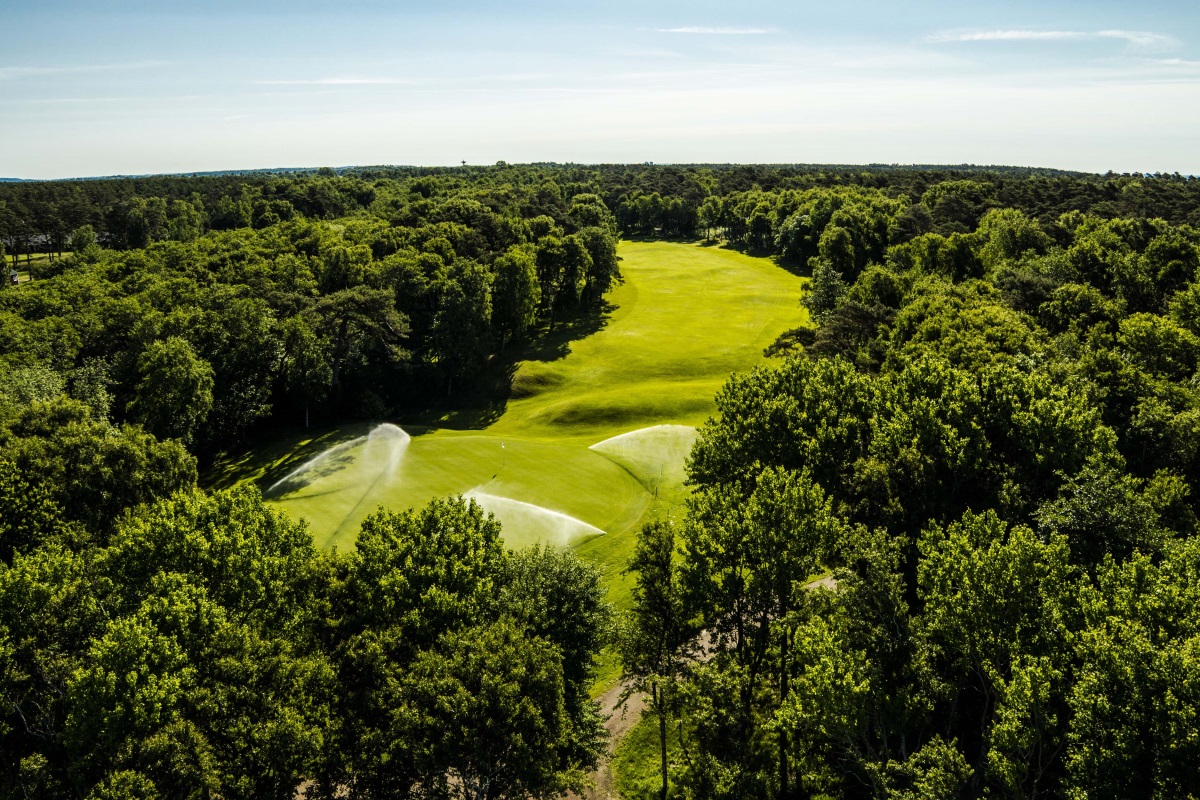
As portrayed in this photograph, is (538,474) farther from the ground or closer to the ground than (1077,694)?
closer to the ground

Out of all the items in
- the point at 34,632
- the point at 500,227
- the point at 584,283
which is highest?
the point at 500,227

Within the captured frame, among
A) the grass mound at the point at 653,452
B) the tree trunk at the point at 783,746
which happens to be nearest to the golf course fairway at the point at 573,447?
the grass mound at the point at 653,452

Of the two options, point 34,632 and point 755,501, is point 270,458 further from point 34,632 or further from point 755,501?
point 755,501

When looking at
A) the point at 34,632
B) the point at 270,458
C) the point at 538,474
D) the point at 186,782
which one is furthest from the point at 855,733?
the point at 270,458

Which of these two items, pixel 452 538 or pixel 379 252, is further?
pixel 379 252

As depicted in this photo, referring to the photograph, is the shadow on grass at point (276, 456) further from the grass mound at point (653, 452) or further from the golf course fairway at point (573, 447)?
the grass mound at point (653, 452)

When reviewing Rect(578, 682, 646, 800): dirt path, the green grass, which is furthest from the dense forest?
Rect(578, 682, 646, 800): dirt path

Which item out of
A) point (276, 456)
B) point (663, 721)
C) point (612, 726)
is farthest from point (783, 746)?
point (276, 456)

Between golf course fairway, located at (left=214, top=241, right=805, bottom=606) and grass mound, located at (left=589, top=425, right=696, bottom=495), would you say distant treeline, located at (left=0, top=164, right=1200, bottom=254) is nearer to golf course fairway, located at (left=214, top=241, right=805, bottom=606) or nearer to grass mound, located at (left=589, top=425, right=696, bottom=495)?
golf course fairway, located at (left=214, top=241, right=805, bottom=606)

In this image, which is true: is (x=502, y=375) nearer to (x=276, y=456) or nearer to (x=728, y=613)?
(x=276, y=456)
